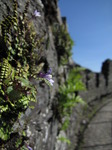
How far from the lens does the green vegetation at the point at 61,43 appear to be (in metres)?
4.64

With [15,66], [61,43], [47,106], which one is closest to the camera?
[15,66]

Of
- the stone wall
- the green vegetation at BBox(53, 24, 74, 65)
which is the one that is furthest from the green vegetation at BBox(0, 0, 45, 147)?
the green vegetation at BBox(53, 24, 74, 65)

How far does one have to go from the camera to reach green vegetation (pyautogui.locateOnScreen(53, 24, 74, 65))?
4.64 metres

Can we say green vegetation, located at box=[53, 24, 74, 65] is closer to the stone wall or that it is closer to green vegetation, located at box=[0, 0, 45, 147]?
the stone wall

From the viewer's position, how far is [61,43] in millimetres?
4738

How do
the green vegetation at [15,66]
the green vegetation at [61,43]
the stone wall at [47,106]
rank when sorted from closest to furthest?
the green vegetation at [15,66] < the stone wall at [47,106] < the green vegetation at [61,43]

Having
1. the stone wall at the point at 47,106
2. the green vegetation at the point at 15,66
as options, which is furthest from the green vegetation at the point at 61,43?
the green vegetation at the point at 15,66

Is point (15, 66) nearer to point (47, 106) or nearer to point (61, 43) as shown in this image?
point (47, 106)

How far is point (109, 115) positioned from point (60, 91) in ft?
13.4

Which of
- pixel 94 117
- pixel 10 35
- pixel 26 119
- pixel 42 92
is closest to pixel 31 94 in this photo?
pixel 26 119

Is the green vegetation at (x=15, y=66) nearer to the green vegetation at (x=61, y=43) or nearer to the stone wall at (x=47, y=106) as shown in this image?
the stone wall at (x=47, y=106)

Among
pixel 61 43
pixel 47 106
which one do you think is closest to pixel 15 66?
pixel 47 106

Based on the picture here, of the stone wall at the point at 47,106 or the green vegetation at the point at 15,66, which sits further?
the stone wall at the point at 47,106

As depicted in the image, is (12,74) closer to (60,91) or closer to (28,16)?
(28,16)
